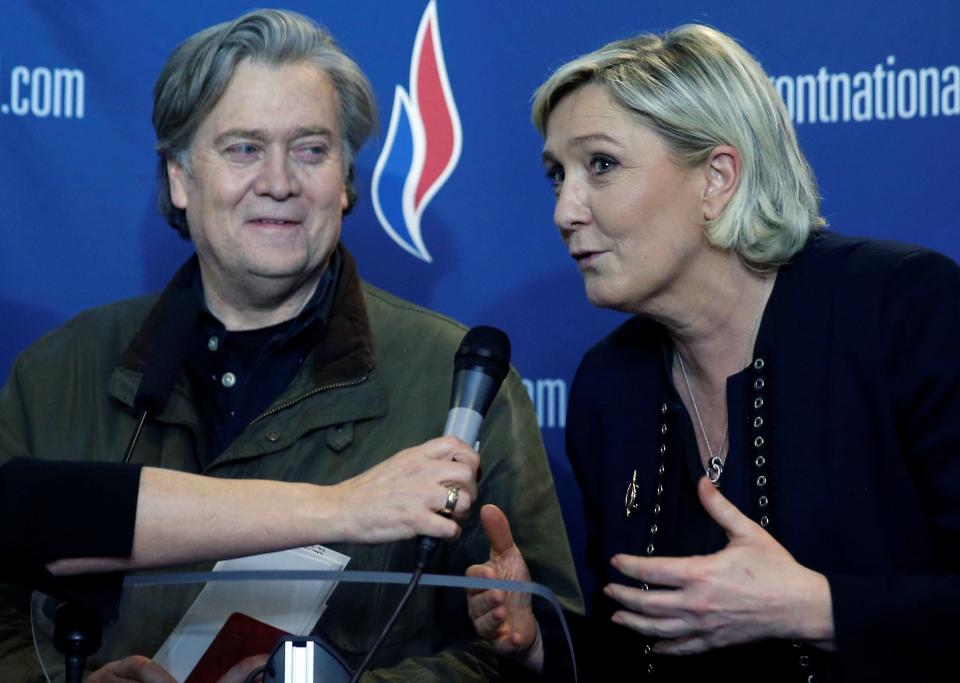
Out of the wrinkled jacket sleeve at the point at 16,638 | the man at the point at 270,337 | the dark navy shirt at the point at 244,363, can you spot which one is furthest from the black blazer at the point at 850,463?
the wrinkled jacket sleeve at the point at 16,638

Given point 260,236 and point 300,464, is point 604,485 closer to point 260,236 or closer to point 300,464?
point 300,464

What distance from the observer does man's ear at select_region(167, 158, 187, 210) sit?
7.71ft

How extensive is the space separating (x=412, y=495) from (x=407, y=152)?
144cm

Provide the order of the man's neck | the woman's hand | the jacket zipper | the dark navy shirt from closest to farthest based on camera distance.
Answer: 1. the woman's hand
2. the jacket zipper
3. the dark navy shirt
4. the man's neck

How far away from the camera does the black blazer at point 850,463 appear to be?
63.5 inches

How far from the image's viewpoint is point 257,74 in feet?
7.34

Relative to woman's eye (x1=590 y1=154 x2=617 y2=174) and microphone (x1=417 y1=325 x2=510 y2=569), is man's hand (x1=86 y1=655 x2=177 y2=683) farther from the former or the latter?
woman's eye (x1=590 y1=154 x2=617 y2=174)

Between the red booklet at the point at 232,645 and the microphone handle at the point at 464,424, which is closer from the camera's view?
the red booklet at the point at 232,645

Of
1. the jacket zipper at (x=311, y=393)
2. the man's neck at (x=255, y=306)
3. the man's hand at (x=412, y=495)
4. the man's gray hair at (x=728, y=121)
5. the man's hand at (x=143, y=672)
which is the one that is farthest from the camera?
the man's neck at (x=255, y=306)

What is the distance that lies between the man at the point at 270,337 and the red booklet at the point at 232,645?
743 mm

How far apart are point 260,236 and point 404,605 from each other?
3.57 feet

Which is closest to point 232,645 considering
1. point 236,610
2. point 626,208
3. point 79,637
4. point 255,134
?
point 236,610

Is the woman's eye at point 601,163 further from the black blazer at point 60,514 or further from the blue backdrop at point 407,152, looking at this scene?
the black blazer at point 60,514

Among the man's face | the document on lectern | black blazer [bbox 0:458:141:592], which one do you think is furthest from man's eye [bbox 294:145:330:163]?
the document on lectern
